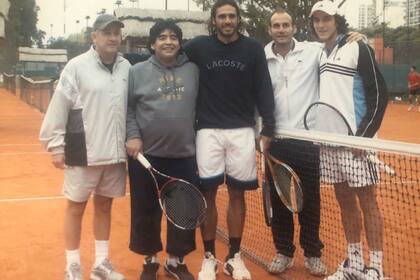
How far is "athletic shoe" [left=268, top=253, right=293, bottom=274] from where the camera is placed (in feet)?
13.0

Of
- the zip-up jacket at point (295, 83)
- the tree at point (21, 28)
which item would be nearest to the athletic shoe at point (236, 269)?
the zip-up jacket at point (295, 83)

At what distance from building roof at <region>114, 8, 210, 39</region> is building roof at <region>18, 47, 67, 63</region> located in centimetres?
3186

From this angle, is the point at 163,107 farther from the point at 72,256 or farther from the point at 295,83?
the point at 72,256

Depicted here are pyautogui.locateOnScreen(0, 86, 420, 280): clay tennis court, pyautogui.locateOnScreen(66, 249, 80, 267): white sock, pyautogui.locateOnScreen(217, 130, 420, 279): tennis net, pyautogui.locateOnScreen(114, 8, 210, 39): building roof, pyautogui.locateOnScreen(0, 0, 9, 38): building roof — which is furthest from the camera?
pyautogui.locateOnScreen(0, 0, 9, 38): building roof

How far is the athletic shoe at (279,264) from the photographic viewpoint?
3959 mm

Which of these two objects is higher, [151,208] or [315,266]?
[151,208]

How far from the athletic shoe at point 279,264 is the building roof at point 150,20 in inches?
245

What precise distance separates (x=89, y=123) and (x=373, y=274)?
80.8 inches

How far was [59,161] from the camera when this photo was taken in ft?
11.5

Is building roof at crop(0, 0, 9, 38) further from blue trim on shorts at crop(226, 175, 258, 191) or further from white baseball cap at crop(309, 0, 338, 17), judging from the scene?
white baseball cap at crop(309, 0, 338, 17)

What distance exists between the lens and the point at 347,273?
12.0 feet

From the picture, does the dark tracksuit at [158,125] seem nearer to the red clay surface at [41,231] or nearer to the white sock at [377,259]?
the red clay surface at [41,231]

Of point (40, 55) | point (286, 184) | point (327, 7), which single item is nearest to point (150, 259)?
point (286, 184)

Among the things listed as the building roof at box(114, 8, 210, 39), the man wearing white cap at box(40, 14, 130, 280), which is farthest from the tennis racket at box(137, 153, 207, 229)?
the building roof at box(114, 8, 210, 39)
